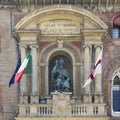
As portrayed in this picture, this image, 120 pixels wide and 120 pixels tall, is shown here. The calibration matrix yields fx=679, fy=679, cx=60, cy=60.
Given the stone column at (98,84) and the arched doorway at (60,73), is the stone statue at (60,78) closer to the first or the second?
the arched doorway at (60,73)

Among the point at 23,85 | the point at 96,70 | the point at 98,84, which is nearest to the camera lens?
the point at 96,70

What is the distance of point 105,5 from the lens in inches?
1398

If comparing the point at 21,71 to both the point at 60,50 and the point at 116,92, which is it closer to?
the point at 60,50

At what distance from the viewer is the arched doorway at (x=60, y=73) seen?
33969 millimetres

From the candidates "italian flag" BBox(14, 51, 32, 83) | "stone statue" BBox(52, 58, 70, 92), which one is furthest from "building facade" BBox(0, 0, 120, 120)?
"italian flag" BBox(14, 51, 32, 83)

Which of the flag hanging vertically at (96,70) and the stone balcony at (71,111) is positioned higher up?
the flag hanging vertically at (96,70)

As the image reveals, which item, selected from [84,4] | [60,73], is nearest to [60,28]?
[84,4]

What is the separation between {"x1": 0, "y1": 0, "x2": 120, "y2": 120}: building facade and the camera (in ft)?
112

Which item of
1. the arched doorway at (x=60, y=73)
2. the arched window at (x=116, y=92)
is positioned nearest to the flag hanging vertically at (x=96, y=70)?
the arched doorway at (x=60, y=73)

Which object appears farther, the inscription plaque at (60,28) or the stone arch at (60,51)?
the inscription plaque at (60,28)

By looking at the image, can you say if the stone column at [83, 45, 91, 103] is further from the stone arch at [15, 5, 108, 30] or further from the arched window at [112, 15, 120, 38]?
the arched window at [112, 15, 120, 38]

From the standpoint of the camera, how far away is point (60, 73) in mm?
34188

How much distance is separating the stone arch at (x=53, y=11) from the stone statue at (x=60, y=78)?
2.52m

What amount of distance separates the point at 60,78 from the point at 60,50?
1632 millimetres
